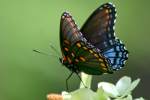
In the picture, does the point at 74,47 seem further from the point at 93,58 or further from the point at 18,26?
the point at 18,26

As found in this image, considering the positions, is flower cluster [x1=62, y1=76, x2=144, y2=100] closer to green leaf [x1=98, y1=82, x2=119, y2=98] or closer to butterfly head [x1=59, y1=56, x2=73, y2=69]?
green leaf [x1=98, y1=82, x2=119, y2=98]

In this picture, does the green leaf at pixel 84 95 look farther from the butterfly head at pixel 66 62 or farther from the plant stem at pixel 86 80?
the butterfly head at pixel 66 62

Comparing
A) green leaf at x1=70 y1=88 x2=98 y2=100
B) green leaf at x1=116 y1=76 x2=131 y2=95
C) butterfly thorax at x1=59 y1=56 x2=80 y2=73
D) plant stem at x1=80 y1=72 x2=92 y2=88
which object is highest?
butterfly thorax at x1=59 y1=56 x2=80 y2=73

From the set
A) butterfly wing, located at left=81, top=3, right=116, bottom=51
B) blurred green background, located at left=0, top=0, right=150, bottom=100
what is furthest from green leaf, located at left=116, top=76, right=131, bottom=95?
blurred green background, located at left=0, top=0, right=150, bottom=100

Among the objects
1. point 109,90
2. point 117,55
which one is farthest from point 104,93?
point 117,55

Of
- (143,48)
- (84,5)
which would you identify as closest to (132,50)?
(143,48)

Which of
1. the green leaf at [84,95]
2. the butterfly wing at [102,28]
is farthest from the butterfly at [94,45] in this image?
the green leaf at [84,95]
